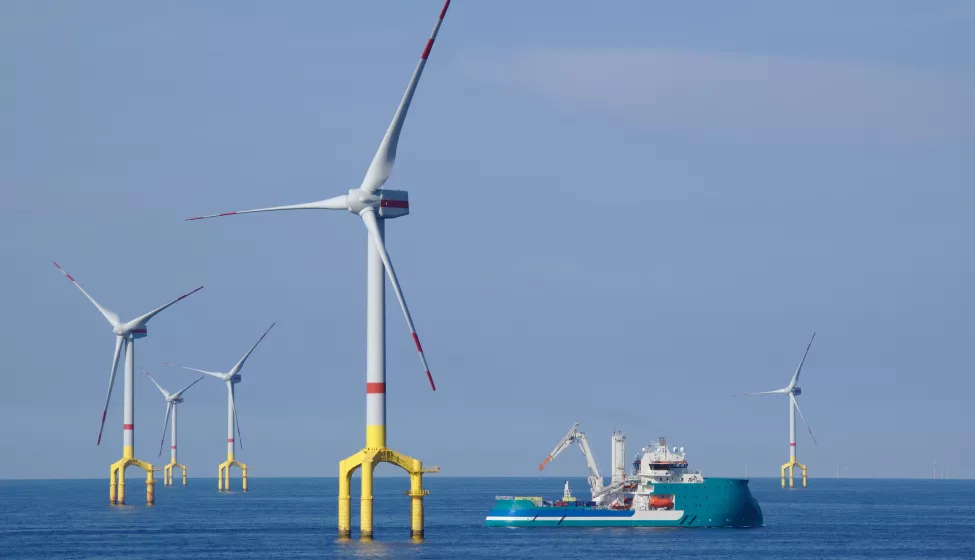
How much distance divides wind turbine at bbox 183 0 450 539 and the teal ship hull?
123 ft

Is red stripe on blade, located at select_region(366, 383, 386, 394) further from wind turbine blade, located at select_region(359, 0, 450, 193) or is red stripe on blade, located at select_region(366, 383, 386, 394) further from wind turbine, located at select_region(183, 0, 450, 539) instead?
wind turbine blade, located at select_region(359, 0, 450, 193)

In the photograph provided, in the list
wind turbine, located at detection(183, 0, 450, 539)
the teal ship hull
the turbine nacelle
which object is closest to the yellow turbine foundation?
wind turbine, located at detection(183, 0, 450, 539)

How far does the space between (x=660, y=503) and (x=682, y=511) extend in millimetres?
2396

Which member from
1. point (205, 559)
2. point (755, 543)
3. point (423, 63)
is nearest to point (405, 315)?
point (423, 63)

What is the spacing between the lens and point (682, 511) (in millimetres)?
156000

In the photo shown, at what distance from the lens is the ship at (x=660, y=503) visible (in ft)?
511

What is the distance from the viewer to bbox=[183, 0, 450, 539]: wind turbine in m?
117

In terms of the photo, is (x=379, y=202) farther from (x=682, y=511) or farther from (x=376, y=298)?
(x=682, y=511)

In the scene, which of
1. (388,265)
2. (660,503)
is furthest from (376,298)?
(660,503)

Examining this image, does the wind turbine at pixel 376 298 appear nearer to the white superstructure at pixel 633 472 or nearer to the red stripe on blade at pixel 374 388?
the red stripe on blade at pixel 374 388

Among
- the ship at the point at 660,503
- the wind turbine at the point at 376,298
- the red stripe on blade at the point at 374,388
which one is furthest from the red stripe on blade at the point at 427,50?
the ship at the point at 660,503

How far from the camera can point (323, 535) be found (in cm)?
15912

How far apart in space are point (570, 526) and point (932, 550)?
121 feet

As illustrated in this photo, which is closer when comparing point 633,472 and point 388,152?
point 388,152
